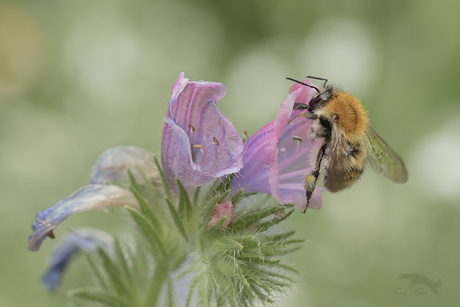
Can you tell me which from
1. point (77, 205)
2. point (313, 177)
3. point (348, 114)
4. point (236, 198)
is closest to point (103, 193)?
point (77, 205)

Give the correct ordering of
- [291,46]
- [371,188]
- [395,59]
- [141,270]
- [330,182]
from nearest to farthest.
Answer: [330,182]
[141,270]
[371,188]
[395,59]
[291,46]

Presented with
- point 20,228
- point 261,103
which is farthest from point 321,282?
point 20,228

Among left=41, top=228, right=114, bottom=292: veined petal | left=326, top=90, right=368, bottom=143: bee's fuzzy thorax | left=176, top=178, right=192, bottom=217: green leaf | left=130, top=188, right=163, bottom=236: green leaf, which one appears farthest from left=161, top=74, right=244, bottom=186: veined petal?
left=41, top=228, right=114, bottom=292: veined petal

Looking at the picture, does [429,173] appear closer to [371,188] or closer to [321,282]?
[371,188]

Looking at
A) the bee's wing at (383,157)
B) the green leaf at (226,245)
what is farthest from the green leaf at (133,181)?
the bee's wing at (383,157)

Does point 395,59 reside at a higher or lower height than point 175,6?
lower

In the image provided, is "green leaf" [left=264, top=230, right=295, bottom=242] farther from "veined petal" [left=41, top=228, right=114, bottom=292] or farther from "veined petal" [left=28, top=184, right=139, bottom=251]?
"veined petal" [left=41, top=228, right=114, bottom=292]
